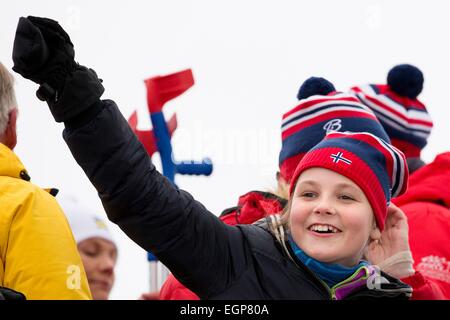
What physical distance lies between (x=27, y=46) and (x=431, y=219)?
188 cm

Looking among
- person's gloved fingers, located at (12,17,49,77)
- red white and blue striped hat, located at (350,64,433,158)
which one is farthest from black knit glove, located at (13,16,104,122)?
red white and blue striped hat, located at (350,64,433,158)

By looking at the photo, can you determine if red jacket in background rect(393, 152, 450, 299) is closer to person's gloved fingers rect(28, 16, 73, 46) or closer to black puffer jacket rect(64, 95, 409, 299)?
black puffer jacket rect(64, 95, 409, 299)

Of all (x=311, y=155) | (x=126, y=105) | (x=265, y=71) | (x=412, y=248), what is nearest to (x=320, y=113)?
(x=412, y=248)

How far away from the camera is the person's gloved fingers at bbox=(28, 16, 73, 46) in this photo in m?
2.55

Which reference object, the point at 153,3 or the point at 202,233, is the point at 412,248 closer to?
the point at 202,233

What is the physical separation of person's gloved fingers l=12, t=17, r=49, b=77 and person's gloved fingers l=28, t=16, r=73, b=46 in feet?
0.08

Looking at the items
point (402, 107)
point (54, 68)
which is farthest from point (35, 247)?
point (402, 107)

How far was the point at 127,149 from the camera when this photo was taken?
269 centimetres

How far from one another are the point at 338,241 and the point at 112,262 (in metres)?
2.29

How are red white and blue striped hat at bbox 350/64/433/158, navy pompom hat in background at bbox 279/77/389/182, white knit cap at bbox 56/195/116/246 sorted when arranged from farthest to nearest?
white knit cap at bbox 56/195/116/246
red white and blue striped hat at bbox 350/64/433/158
navy pompom hat in background at bbox 279/77/389/182

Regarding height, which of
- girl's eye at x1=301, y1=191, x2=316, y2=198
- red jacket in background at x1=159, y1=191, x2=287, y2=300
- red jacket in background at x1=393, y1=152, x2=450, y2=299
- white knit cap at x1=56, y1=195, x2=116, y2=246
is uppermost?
girl's eye at x1=301, y1=191, x2=316, y2=198

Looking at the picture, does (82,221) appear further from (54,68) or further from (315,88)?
(54,68)

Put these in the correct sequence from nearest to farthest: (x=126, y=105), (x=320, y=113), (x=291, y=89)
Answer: (x=320, y=113) → (x=126, y=105) → (x=291, y=89)

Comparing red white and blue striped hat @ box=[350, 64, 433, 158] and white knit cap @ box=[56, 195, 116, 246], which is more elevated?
red white and blue striped hat @ box=[350, 64, 433, 158]
